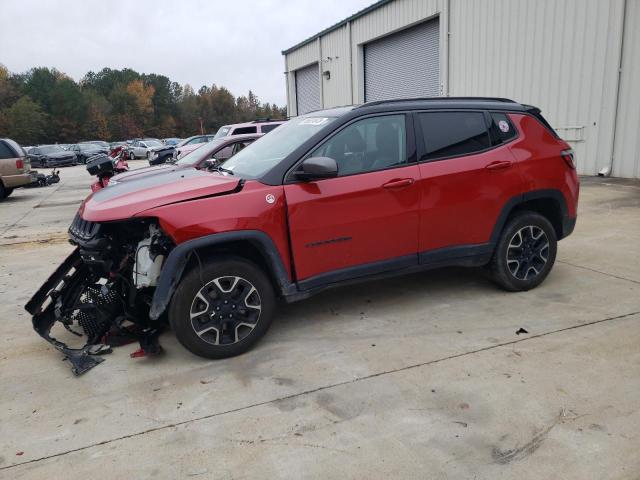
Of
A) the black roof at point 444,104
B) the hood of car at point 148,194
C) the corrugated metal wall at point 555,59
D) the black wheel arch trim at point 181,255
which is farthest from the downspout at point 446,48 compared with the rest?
the black wheel arch trim at point 181,255

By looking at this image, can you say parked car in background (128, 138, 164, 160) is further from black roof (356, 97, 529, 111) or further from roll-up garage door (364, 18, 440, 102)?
black roof (356, 97, 529, 111)

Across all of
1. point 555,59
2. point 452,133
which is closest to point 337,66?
point 555,59

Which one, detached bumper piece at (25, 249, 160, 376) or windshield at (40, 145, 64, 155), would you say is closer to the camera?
detached bumper piece at (25, 249, 160, 376)

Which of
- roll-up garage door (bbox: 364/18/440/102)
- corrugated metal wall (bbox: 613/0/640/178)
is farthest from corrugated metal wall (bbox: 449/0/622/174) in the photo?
roll-up garage door (bbox: 364/18/440/102)

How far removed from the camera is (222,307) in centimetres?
367

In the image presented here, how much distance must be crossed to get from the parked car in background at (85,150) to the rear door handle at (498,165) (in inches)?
1352

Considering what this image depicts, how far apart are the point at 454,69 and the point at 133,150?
27086 millimetres

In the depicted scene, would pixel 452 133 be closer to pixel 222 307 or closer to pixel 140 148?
pixel 222 307

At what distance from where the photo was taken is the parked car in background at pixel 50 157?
32062mm

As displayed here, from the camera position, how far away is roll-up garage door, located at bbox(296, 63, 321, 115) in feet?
89.4

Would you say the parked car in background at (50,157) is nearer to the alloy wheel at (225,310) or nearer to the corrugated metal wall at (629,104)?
the corrugated metal wall at (629,104)

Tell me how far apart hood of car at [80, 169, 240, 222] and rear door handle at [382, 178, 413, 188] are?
3.89ft

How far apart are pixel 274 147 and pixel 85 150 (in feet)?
119

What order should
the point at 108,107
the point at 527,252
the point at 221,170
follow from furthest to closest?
Result: the point at 108,107 < the point at 527,252 < the point at 221,170
